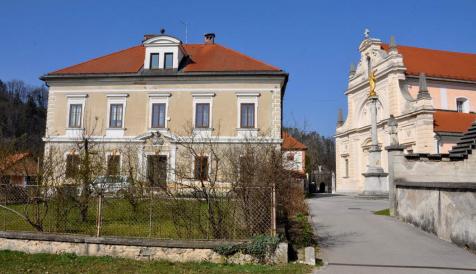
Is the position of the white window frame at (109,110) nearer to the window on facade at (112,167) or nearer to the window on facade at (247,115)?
the window on facade at (247,115)

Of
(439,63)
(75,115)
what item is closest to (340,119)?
(439,63)

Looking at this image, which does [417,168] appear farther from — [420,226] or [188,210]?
[188,210]

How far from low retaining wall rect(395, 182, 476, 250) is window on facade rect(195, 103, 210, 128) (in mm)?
15988

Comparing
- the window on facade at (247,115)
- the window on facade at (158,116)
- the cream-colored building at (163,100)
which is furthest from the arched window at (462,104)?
the window on facade at (158,116)

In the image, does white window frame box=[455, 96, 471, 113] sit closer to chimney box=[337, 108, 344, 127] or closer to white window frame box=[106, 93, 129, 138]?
chimney box=[337, 108, 344, 127]

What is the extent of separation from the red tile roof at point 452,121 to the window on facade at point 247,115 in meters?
18.2

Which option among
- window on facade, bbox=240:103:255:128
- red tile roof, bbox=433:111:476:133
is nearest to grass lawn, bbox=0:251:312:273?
window on facade, bbox=240:103:255:128

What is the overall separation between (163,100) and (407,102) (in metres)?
23.6

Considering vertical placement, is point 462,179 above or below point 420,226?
above

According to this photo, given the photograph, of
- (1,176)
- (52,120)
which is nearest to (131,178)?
(1,176)

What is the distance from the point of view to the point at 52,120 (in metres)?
28.8

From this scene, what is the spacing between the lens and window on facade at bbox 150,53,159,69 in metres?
28.8

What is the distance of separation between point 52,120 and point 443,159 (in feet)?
81.8

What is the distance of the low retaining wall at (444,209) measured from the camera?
9781 millimetres
